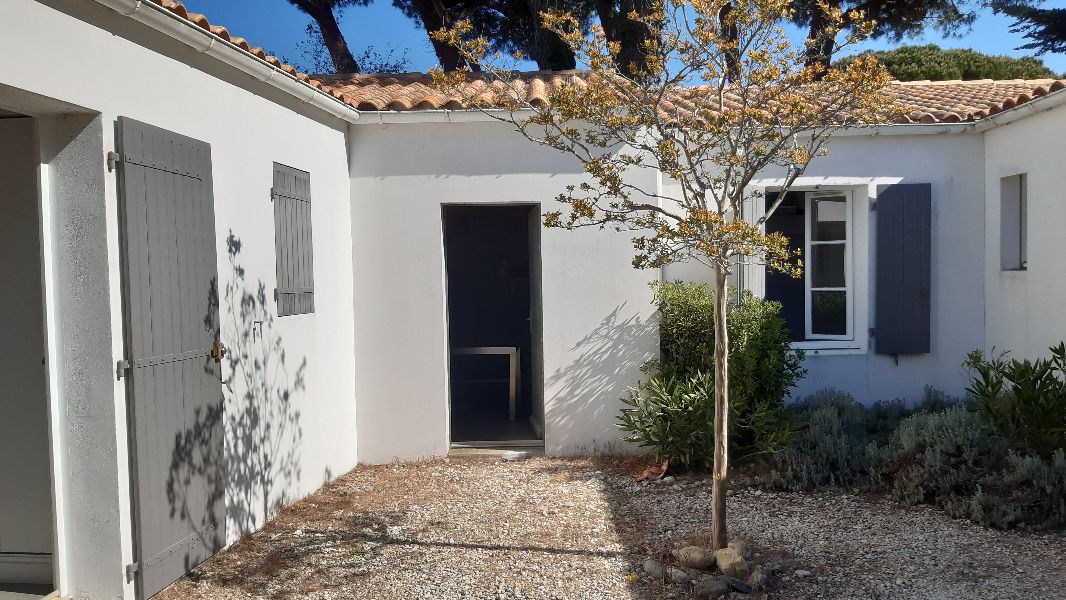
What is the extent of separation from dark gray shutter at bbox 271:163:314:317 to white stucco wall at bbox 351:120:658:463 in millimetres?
1094

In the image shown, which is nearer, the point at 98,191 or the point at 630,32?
the point at 98,191

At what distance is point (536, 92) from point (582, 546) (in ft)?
14.3

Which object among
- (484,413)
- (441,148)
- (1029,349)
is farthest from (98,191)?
(1029,349)

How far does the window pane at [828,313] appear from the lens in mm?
8758

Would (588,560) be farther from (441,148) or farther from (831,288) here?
(831,288)

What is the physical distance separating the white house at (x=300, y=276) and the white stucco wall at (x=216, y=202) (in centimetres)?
2

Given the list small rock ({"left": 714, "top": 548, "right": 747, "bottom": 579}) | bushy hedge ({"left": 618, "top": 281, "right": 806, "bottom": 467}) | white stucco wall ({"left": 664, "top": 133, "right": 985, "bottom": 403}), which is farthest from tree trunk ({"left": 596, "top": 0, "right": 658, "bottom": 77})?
small rock ({"left": 714, "top": 548, "right": 747, "bottom": 579})

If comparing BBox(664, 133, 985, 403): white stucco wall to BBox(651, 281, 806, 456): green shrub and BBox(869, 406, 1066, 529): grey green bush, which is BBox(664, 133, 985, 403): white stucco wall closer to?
BBox(651, 281, 806, 456): green shrub

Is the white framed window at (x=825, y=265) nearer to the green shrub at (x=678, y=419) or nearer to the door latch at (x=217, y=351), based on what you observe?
the green shrub at (x=678, y=419)

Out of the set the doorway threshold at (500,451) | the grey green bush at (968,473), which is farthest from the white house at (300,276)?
the grey green bush at (968,473)

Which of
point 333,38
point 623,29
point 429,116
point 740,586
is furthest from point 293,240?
point 333,38

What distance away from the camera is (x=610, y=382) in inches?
309

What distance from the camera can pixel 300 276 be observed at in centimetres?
658

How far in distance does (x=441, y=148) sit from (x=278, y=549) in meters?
3.75
